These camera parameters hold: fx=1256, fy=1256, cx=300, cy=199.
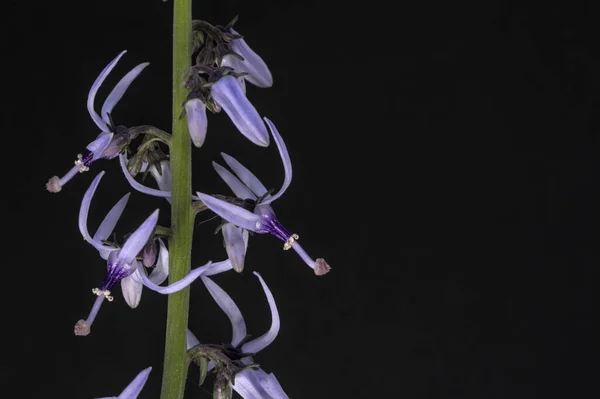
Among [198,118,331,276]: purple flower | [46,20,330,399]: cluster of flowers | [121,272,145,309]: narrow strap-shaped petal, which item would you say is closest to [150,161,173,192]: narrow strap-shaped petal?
[46,20,330,399]: cluster of flowers

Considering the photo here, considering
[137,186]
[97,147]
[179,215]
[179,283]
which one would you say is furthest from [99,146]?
[179,283]

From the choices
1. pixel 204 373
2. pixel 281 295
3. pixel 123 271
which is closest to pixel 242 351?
pixel 204 373

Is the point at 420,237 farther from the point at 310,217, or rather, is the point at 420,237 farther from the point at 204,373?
the point at 204,373

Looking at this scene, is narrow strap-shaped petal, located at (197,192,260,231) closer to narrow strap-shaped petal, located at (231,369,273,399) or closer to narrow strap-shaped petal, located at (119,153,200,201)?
narrow strap-shaped petal, located at (119,153,200,201)

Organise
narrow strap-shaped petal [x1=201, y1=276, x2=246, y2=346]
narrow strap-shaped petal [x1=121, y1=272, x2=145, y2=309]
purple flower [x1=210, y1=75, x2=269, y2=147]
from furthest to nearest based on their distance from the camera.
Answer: narrow strap-shaped petal [x1=201, y1=276, x2=246, y2=346], narrow strap-shaped petal [x1=121, y1=272, x2=145, y2=309], purple flower [x1=210, y1=75, x2=269, y2=147]

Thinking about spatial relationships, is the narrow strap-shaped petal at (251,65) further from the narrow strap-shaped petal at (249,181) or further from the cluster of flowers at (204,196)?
the narrow strap-shaped petal at (249,181)

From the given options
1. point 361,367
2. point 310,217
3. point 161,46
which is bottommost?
point 361,367
